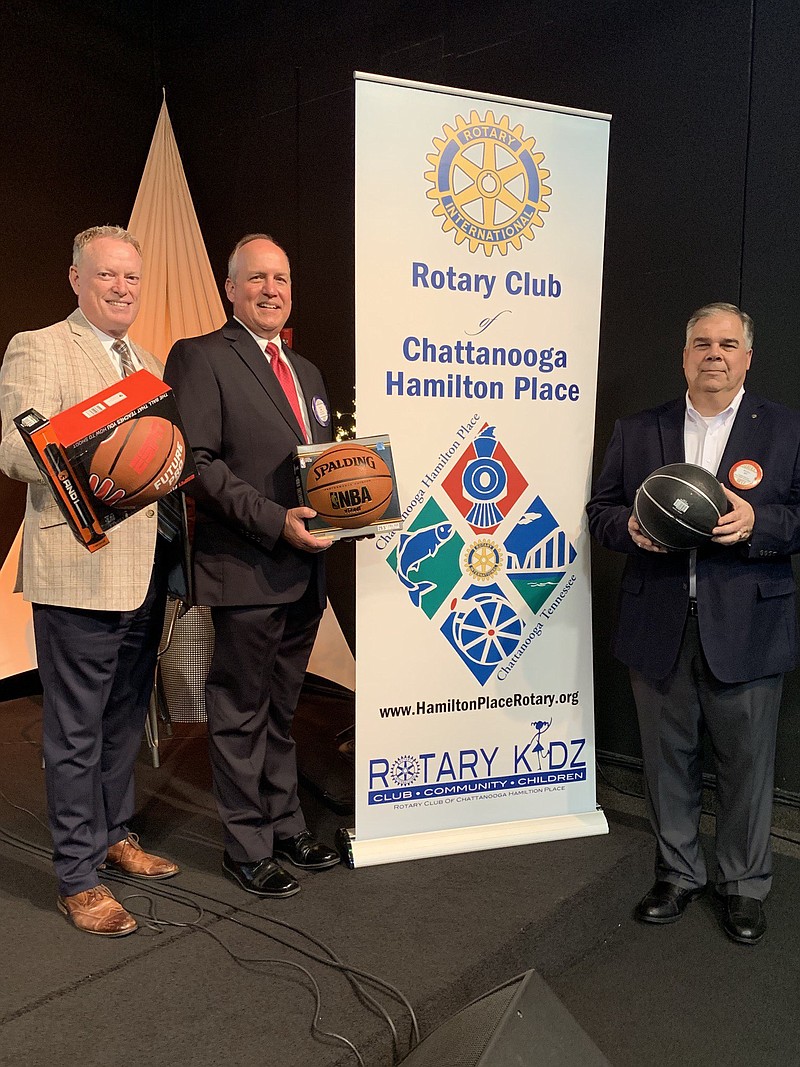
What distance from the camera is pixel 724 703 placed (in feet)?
8.19

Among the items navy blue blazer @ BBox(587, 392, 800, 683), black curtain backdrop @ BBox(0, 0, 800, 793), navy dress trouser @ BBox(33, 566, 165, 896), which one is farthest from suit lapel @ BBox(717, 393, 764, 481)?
navy dress trouser @ BBox(33, 566, 165, 896)

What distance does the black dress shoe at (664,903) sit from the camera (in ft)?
8.36

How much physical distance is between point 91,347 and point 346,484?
2.33ft

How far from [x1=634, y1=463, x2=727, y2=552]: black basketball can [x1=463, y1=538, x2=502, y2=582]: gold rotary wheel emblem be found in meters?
0.54

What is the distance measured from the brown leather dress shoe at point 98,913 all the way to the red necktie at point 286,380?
1.28 meters

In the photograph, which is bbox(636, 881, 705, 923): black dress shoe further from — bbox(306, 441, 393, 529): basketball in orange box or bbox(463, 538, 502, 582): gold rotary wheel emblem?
bbox(306, 441, 393, 529): basketball in orange box

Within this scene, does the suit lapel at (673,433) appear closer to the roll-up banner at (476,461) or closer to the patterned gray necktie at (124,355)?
the roll-up banner at (476,461)

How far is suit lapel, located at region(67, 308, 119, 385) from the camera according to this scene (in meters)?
2.26

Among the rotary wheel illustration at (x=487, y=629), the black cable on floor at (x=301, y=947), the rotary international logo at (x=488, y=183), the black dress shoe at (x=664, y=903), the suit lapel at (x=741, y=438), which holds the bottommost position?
the black dress shoe at (x=664, y=903)

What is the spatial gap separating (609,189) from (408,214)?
3.80 ft

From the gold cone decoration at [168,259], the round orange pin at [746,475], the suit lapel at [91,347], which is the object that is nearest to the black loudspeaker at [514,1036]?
the round orange pin at [746,475]

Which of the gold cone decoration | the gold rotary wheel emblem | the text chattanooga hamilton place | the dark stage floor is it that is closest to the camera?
the dark stage floor

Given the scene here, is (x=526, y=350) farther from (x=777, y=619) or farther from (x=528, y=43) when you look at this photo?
(x=528, y=43)

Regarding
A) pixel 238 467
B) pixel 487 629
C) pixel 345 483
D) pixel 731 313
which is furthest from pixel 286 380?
pixel 731 313
